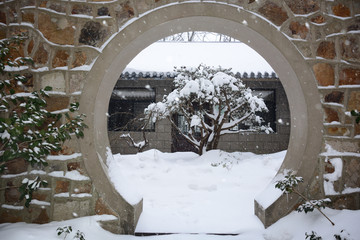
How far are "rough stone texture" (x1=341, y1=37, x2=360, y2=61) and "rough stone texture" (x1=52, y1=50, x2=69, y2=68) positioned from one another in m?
1.96

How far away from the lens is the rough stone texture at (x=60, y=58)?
1.81 metres

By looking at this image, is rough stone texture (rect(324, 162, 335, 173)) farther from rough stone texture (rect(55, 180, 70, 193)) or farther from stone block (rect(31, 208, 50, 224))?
stone block (rect(31, 208, 50, 224))

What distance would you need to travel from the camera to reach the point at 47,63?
181cm

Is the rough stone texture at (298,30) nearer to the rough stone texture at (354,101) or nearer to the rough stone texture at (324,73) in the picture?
the rough stone texture at (324,73)

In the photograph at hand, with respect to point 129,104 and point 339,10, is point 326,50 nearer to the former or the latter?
point 339,10

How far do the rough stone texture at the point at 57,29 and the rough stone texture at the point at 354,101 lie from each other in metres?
2.01

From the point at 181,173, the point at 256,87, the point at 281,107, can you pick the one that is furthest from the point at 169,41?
the point at 181,173

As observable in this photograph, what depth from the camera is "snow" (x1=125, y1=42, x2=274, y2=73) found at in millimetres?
6445

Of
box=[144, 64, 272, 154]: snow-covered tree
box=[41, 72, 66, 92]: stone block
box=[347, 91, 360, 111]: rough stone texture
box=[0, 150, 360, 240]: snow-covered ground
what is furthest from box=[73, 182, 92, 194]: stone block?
box=[144, 64, 272, 154]: snow-covered tree

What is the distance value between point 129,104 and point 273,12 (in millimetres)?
5203

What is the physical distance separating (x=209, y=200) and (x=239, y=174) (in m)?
1.21

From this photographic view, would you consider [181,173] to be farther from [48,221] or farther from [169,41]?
[169,41]

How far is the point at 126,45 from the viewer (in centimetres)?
182

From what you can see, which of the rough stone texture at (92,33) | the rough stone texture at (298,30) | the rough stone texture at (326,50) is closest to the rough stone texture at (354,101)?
the rough stone texture at (326,50)
